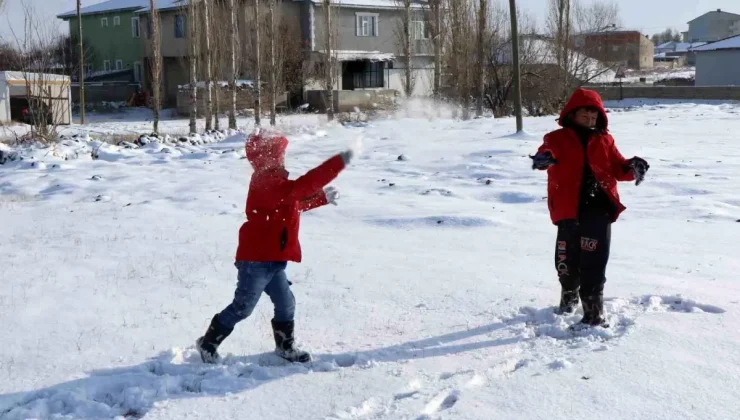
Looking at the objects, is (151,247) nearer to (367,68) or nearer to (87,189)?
(87,189)

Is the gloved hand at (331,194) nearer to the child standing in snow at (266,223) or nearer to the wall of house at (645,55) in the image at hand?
the child standing in snow at (266,223)

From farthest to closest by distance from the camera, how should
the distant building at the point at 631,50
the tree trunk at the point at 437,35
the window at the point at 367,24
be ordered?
the distant building at the point at 631,50 < the window at the point at 367,24 < the tree trunk at the point at 437,35

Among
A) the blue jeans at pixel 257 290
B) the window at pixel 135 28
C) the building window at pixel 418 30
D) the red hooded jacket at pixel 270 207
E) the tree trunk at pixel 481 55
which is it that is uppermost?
the window at pixel 135 28

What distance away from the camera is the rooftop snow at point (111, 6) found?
2013 inches

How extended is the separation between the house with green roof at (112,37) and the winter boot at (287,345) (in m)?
47.9

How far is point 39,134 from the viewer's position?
20.0 metres

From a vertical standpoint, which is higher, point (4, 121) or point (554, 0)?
point (554, 0)

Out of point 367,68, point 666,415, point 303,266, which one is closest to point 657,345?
point 666,415

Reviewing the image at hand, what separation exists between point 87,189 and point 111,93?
120 ft

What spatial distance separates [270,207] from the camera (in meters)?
4.30

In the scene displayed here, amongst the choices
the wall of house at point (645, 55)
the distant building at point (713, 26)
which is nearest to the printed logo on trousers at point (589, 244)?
the wall of house at point (645, 55)

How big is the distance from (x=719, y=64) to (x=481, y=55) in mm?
27860

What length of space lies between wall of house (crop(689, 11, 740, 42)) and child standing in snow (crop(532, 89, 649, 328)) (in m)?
111

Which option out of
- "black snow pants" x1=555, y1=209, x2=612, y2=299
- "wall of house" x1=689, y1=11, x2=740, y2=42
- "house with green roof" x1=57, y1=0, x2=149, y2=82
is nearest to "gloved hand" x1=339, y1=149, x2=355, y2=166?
"black snow pants" x1=555, y1=209, x2=612, y2=299
